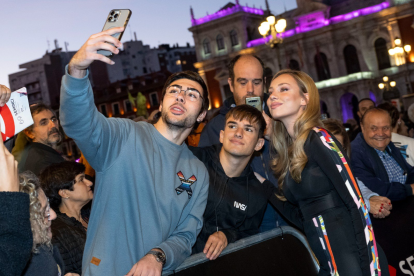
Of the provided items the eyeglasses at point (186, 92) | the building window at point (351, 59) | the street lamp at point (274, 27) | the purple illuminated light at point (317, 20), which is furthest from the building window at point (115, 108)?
the eyeglasses at point (186, 92)

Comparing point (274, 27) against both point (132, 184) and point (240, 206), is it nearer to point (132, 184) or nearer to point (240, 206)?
point (240, 206)

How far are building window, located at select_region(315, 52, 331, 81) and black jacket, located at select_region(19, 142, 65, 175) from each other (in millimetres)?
34964

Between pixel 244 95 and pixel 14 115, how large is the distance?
3.04 meters

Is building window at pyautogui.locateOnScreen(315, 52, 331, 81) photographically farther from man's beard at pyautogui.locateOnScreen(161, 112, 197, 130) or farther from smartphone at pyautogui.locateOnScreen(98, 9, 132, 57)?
smartphone at pyautogui.locateOnScreen(98, 9, 132, 57)

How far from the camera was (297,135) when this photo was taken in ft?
11.1

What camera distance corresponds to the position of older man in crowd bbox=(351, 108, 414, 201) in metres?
4.96

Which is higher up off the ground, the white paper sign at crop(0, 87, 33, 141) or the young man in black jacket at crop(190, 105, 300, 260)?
the white paper sign at crop(0, 87, 33, 141)

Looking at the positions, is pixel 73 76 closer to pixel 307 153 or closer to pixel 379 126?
pixel 307 153

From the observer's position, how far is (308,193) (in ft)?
10.6

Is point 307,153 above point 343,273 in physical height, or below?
above

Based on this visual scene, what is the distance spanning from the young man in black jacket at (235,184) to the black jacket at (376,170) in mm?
1571

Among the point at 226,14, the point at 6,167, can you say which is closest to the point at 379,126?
the point at 6,167

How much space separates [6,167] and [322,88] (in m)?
37.5

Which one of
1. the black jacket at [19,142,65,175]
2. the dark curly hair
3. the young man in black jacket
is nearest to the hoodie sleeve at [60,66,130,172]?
the young man in black jacket
